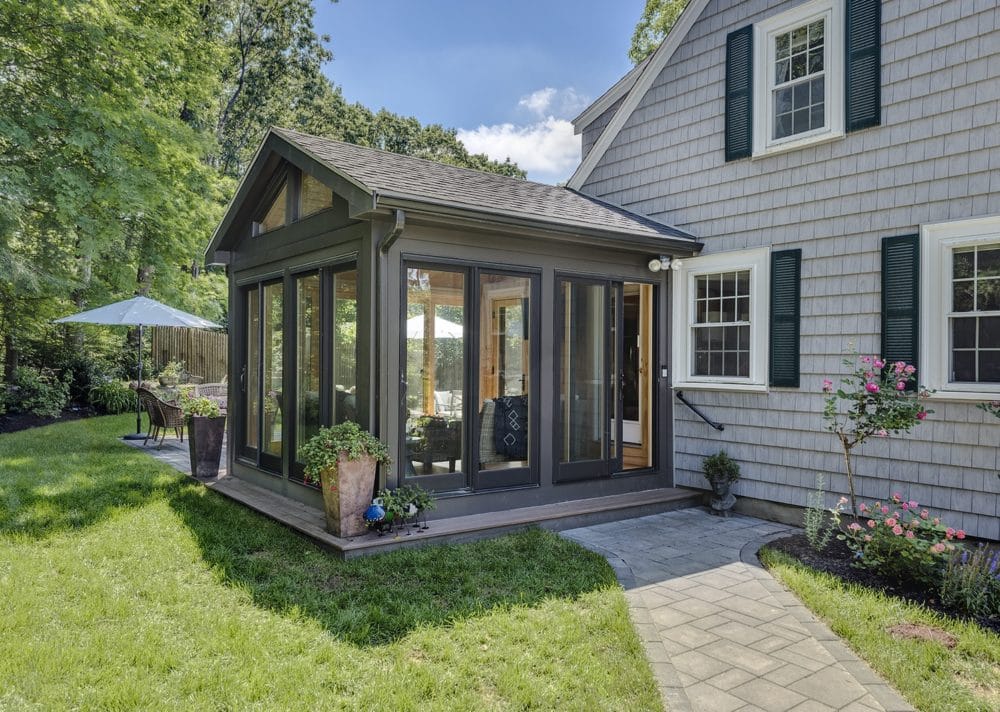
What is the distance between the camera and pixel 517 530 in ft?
17.5

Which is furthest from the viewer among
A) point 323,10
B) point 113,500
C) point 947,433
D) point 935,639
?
point 323,10

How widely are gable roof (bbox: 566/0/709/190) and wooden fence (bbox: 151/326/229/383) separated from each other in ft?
37.9

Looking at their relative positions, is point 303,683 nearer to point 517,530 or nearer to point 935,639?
point 517,530

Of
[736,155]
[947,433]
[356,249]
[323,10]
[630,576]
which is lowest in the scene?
[630,576]

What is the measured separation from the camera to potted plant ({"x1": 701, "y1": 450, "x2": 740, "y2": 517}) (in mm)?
6309

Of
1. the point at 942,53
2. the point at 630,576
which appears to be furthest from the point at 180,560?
the point at 942,53

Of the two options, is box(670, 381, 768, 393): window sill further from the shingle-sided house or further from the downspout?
the downspout

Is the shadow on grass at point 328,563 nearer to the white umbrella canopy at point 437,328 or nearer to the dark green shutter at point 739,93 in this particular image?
the white umbrella canopy at point 437,328

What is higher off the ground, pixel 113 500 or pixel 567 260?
pixel 567 260

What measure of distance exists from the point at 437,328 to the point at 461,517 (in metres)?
1.56

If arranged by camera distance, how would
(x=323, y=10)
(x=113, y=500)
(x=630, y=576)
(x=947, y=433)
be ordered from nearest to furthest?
(x=630, y=576), (x=947, y=433), (x=113, y=500), (x=323, y=10)

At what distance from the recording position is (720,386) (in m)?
6.55

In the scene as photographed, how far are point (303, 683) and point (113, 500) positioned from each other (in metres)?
4.10

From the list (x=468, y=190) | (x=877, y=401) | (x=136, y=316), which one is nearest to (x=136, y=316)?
(x=136, y=316)
